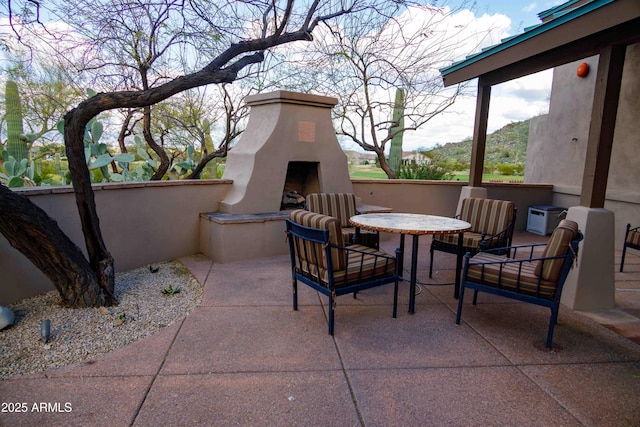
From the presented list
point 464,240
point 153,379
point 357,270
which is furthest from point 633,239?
point 153,379

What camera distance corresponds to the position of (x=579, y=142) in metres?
6.97

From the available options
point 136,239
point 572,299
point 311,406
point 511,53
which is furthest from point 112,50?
point 572,299

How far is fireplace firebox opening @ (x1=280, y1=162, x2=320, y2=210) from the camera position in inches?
245

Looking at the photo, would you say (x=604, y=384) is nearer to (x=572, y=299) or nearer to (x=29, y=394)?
(x=572, y=299)

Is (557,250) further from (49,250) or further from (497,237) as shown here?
(49,250)

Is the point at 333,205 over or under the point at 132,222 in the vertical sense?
over

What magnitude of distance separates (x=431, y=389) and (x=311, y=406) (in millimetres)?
764

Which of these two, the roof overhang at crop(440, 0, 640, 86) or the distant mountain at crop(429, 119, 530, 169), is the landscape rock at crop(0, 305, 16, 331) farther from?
the distant mountain at crop(429, 119, 530, 169)

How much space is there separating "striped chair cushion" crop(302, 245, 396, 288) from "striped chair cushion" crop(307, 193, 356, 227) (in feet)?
4.64

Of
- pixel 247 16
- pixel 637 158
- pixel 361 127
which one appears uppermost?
pixel 247 16

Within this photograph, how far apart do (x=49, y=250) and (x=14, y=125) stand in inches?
270

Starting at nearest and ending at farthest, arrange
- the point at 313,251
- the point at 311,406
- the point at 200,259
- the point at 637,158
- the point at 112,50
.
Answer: the point at 311,406, the point at 313,251, the point at 200,259, the point at 637,158, the point at 112,50

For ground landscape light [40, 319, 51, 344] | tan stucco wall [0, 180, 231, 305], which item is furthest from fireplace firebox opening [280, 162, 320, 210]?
ground landscape light [40, 319, 51, 344]

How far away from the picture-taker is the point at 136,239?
15.2ft
